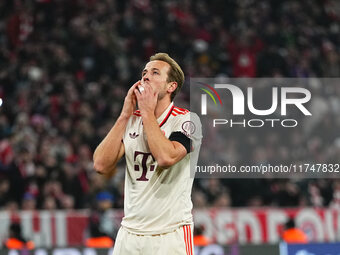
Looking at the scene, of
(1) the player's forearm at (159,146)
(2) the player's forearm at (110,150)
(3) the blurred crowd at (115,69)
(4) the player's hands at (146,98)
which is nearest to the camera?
(1) the player's forearm at (159,146)

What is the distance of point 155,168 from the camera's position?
14.3ft

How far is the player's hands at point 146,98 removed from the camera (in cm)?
425

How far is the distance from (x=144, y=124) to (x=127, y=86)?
10.2 meters

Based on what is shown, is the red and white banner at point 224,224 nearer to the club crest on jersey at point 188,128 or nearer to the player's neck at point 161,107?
the player's neck at point 161,107

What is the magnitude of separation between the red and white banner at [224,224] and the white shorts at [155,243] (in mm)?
5968

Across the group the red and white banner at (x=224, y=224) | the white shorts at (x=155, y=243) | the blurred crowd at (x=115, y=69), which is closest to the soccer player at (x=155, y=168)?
the white shorts at (x=155, y=243)

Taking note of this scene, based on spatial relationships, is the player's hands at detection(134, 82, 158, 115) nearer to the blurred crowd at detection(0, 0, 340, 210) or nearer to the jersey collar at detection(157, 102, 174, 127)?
the jersey collar at detection(157, 102, 174, 127)

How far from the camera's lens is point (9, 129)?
1251 cm

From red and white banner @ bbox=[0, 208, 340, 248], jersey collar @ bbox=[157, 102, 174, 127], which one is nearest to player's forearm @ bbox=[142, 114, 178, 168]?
jersey collar @ bbox=[157, 102, 174, 127]

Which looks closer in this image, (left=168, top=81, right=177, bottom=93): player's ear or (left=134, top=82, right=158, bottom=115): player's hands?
(left=134, top=82, right=158, bottom=115): player's hands

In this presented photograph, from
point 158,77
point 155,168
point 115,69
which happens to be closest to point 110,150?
point 155,168

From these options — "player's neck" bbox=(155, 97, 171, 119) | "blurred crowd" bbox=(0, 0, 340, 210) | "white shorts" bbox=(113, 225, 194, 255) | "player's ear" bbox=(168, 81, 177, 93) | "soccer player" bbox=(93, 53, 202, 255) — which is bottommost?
"white shorts" bbox=(113, 225, 194, 255)

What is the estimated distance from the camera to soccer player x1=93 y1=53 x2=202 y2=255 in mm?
4305

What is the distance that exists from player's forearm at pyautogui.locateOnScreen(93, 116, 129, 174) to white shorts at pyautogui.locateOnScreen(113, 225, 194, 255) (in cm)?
41
